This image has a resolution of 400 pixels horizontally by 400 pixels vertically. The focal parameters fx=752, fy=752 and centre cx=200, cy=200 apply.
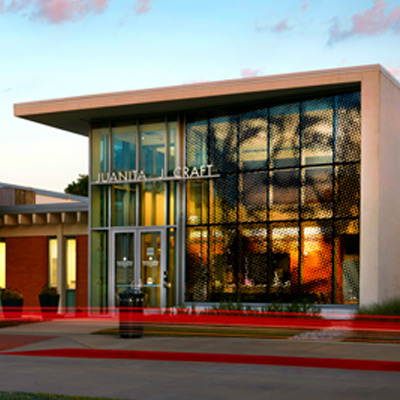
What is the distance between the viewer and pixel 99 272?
26094 mm

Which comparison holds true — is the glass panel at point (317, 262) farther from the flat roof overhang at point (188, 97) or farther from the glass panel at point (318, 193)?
the flat roof overhang at point (188, 97)

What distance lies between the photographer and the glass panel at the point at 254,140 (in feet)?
77.6

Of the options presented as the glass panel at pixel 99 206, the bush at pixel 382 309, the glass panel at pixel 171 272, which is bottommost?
the bush at pixel 382 309

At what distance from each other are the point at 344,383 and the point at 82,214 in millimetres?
17962

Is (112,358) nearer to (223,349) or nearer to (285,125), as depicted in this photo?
(223,349)

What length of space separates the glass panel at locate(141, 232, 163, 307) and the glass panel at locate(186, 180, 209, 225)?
137 centimetres

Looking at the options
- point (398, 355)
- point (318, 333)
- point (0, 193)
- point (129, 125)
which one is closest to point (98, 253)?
point (129, 125)

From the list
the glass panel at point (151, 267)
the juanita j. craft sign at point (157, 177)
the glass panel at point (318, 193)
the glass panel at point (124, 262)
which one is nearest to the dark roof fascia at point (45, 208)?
the juanita j. craft sign at point (157, 177)

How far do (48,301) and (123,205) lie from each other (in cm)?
445

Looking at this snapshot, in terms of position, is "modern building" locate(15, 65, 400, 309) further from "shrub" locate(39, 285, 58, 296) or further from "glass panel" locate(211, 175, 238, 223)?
"shrub" locate(39, 285, 58, 296)

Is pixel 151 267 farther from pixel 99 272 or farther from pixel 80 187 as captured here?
pixel 80 187

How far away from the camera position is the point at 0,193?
32.2 metres

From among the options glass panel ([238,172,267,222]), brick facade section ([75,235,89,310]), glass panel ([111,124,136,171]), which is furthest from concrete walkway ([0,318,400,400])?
brick facade section ([75,235,89,310])

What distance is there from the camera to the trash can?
61.2 feet
